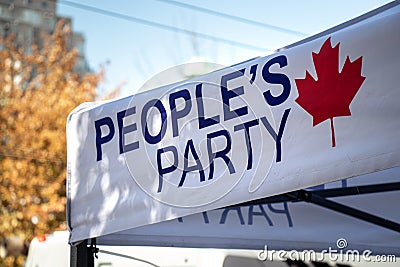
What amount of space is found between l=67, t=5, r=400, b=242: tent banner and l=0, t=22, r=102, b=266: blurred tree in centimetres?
1348

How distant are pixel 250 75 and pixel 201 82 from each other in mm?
243

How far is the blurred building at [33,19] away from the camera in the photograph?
25.8m

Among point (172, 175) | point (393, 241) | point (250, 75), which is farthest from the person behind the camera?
point (393, 241)

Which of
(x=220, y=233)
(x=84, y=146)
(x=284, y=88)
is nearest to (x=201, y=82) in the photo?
(x=284, y=88)

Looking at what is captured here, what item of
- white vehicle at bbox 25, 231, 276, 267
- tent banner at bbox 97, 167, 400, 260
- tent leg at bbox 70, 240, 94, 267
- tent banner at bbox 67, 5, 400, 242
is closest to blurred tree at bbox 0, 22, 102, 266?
white vehicle at bbox 25, 231, 276, 267

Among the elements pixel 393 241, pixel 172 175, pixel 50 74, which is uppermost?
pixel 50 74

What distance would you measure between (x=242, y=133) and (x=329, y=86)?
410 millimetres

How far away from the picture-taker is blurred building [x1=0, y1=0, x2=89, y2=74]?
1016 inches

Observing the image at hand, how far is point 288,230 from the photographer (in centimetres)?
346

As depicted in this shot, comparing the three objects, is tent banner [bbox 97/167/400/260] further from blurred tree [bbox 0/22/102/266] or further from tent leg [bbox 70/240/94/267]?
blurred tree [bbox 0/22/102/266]

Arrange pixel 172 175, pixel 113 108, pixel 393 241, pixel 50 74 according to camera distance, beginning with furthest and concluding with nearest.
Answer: pixel 50 74
pixel 393 241
pixel 113 108
pixel 172 175

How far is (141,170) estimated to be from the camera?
277 centimetres

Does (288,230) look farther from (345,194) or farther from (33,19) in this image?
(33,19)

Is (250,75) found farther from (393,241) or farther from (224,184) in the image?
(393,241)
